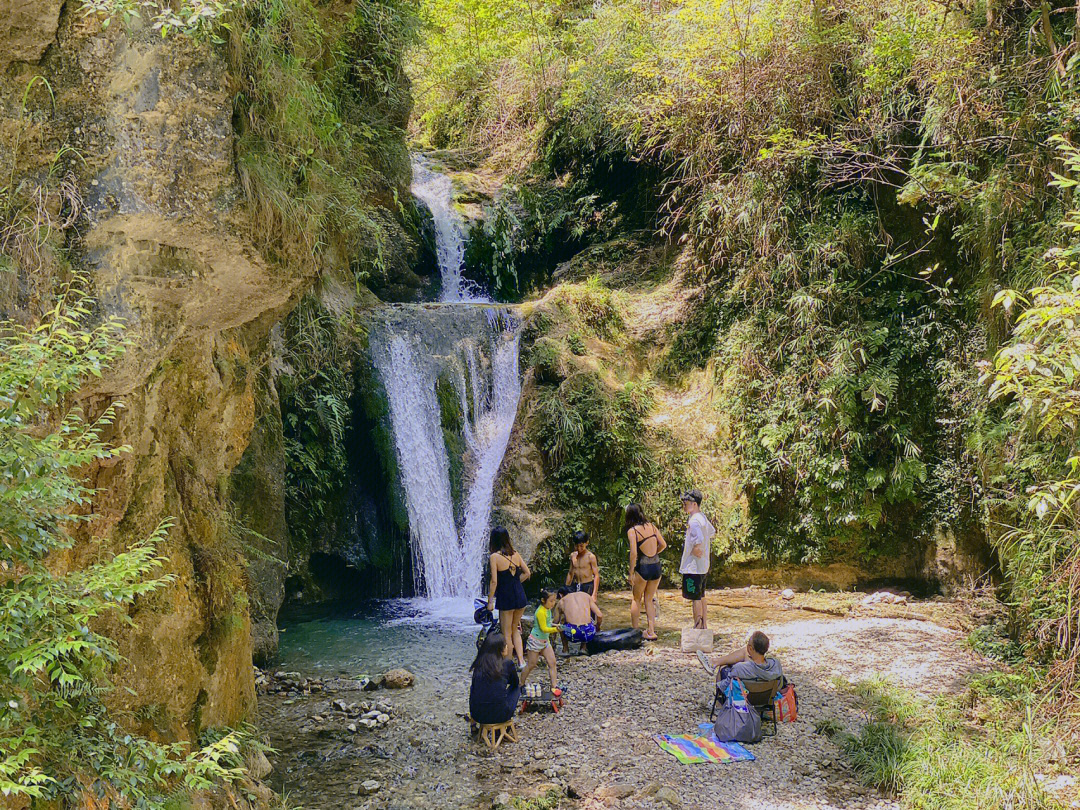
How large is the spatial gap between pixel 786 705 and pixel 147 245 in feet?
18.9

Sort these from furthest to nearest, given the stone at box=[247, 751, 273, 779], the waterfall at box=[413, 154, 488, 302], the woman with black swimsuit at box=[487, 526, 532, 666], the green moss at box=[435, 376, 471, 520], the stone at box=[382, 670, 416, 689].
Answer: the waterfall at box=[413, 154, 488, 302] → the green moss at box=[435, 376, 471, 520] → the stone at box=[382, 670, 416, 689] → the woman with black swimsuit at box=[487, 526, 532, 666] → the stone at box=[247, 751, 273, 779]

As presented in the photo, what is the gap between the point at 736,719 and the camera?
19.4 ft

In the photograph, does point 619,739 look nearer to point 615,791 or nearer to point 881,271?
point 615,791

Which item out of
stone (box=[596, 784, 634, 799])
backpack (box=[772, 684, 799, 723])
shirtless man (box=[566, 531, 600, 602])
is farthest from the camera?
shirtless man (box=[566, 531, 600, 602])

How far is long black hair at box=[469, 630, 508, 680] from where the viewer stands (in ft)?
19.6

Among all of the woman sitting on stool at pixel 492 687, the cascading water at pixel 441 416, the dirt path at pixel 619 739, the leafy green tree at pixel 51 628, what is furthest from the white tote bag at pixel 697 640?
the leafy green tree at pixel 51 628

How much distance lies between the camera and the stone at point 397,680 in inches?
296

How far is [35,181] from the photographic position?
11.9 feet

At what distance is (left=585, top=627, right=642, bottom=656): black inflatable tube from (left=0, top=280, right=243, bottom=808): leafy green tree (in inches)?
217

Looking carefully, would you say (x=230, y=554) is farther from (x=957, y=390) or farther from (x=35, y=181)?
(x=957, y=390)

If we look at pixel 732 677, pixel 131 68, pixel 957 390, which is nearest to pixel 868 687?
pixel 732 677

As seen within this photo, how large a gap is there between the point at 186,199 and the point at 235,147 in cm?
41

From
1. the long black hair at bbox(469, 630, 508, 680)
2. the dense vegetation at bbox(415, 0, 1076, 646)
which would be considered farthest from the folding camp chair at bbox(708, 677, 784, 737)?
the dense vegetation at bbox(415, 0, 1076, 646)

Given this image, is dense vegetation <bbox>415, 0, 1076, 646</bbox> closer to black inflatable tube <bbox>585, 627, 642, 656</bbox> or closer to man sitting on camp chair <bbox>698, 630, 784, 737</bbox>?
man sitting on camp chair <bbox>698, 630, 784, 737</bbox>
